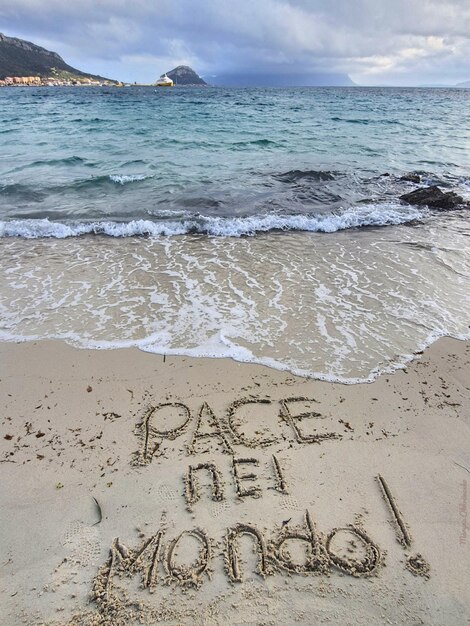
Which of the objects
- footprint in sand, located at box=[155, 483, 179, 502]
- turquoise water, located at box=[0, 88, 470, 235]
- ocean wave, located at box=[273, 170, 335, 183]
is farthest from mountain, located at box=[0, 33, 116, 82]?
footprint in sand, located at box=[155, 483, 179, 502]

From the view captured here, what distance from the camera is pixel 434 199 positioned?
37.6 feet

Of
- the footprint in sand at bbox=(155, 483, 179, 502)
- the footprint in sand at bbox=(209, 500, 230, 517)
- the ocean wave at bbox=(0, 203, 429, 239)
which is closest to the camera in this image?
the footprint in sand at bbox=(209, 500, 230, 517)

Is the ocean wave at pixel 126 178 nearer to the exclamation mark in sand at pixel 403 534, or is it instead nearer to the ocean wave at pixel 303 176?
the ocean wave at pixel 303 176

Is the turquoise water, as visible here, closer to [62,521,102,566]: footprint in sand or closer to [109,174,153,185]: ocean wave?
[109,174,153,185]: ocean wave

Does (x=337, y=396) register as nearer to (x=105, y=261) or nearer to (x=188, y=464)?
(x=188, y=464)

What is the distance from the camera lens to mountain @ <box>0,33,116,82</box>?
122312 millimetres

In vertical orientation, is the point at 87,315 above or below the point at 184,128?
below

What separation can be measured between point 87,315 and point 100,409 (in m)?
2.10

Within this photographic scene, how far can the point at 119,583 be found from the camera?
2.68 metres

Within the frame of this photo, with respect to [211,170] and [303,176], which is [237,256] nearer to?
[303,176]

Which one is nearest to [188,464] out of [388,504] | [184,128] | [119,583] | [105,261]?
[119,583]

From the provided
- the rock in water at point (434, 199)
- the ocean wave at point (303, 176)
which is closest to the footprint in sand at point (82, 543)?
the rock in water at point (434, 199)

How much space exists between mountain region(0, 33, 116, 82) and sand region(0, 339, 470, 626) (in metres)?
143

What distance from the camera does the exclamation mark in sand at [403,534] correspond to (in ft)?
9.11
